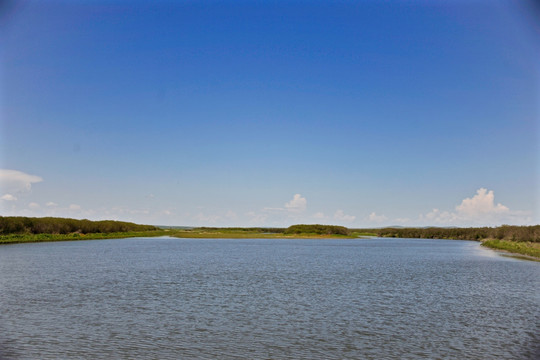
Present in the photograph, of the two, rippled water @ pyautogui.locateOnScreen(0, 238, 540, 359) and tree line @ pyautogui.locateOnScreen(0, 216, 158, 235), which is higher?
tree line @ pyautogui.locateOnScreen(0, 216, 158, 235)

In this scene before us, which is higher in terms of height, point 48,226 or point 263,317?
point 48,226

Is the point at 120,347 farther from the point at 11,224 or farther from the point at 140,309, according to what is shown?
the point at 11,224

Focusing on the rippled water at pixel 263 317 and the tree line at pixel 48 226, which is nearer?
the rippled water at pixel 263 317

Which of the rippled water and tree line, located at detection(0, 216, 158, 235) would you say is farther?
tree line, located at detection(0, 216, 158, 235)

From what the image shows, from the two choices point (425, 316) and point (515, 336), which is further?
point (425, 316)

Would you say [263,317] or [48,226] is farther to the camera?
[48,226]

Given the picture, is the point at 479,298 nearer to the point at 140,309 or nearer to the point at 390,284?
the point at 390,284

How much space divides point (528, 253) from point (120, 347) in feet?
279

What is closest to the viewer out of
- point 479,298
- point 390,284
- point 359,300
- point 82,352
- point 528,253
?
point 82,352

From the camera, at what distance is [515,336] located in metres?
21.0

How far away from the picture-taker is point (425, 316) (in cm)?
2567

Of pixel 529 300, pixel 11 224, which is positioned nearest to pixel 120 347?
pixel 529 300

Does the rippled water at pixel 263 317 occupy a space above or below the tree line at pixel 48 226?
below

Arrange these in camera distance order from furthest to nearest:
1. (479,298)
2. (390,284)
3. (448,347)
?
1. (390,284)
2. (479,298)
3. (448,347)
